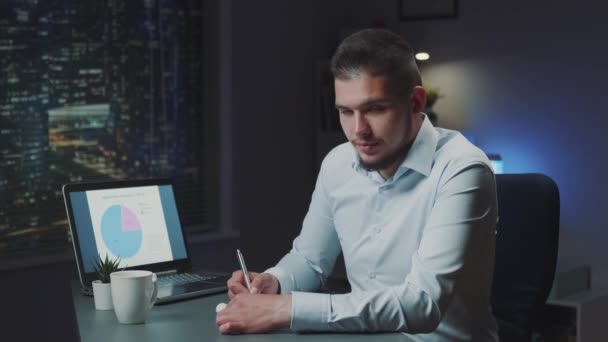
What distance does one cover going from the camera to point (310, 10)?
4680 millimetres

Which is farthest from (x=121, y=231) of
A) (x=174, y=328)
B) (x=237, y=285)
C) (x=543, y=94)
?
(x=543, y=94)

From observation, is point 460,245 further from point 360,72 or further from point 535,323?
point 535,323

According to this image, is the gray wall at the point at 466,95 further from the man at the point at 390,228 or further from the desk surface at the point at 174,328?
the desk surface at the point at 174,328

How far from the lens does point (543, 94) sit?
4.16 metres

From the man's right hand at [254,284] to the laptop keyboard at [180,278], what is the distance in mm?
281

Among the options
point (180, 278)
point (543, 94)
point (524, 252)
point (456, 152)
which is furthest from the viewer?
point (543, 94)

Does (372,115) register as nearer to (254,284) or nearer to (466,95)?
(254,284)

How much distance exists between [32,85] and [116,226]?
152 cm

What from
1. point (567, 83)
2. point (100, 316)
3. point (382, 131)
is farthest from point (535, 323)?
point (567, 83)

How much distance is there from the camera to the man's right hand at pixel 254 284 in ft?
6.39

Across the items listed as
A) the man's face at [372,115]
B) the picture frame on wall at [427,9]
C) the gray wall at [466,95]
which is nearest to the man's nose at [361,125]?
the man's face at [372,115]

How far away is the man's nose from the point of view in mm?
1799

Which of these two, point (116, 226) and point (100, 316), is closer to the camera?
point (100, 316)

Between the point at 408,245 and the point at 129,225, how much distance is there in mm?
836
